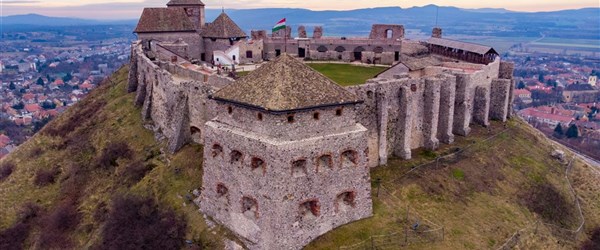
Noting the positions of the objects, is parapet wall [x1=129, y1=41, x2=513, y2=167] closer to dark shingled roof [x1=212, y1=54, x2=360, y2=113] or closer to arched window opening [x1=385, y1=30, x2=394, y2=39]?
dark shingled roof [x1=212, y1=54, x2=360, y2=113]

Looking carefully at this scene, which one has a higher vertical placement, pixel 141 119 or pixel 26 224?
pixel 141 119

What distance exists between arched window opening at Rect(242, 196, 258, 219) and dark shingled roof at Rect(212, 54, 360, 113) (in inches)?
175

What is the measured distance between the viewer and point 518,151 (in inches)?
1380

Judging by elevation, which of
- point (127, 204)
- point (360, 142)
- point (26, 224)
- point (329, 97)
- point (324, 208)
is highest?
point (329, 97)

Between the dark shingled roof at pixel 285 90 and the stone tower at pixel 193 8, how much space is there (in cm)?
3047

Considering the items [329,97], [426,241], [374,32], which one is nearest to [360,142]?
[329,97]

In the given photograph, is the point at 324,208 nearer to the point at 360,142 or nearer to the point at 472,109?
the point at 360,142

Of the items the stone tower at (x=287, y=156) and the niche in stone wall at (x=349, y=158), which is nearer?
the stone tower at (x=287, y=156)

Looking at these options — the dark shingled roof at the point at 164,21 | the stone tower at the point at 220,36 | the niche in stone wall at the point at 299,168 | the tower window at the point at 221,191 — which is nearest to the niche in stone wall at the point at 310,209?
the niche in stone wall at the point at 299,168

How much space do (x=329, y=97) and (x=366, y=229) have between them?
6.33 meters

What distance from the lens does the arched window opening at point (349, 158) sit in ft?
74.2

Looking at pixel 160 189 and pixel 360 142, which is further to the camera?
pixel 160 189

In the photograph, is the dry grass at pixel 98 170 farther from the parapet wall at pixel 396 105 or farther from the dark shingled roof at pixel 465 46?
the dark shingled roof at pixel 465 46

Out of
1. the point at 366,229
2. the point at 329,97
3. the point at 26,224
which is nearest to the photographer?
the point at 329,97
